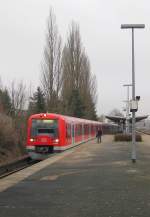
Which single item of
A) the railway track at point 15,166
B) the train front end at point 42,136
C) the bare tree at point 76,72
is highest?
the bare tree at point 76,72

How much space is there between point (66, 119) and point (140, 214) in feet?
76.0

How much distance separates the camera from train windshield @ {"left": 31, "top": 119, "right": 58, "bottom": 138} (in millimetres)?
29625

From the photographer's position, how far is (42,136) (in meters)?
29.5

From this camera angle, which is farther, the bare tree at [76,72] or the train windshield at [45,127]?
the bare tree at [76,72]

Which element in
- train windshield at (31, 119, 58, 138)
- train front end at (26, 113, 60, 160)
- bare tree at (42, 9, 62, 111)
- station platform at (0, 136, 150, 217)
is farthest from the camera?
bare tree at (42, 9, 62, 111)

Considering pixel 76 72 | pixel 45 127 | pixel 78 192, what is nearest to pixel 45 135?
pixel 45 127

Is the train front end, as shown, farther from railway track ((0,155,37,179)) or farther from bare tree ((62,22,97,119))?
bare tree ((62,22,97,119))

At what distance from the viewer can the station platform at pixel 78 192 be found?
10.1 m

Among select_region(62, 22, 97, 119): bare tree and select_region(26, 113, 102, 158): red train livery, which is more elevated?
select_region(62, 22, 97, 119): bare tree

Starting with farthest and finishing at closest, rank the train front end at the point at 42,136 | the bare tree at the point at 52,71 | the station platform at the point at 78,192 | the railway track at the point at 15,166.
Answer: the bare tree at the point at 52,71
the train front end at the point at 42,136
the railway track at the point at 15,166
the station platform at the point at 78,192

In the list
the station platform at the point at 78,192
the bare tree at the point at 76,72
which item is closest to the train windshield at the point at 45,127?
the station platform at the point at 78,192

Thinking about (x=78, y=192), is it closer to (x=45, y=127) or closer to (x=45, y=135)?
(x=45, y=135)

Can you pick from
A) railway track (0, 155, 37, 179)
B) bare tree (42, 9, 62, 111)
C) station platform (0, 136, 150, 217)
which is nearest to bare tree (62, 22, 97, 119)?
bare tree (42, 9, 62, 111)

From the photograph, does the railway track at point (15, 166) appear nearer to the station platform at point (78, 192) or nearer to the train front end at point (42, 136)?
the train front end at point (42, 136)
